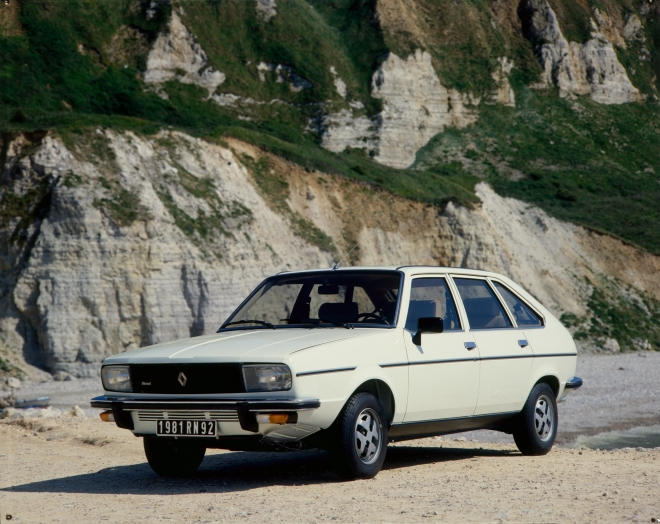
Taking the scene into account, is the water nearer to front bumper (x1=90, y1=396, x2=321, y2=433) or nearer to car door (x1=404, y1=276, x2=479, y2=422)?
car door (x1=404, y1=276, x2=479, y2=422)

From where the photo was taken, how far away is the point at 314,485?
676cm

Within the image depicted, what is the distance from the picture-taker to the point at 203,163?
32500 mm

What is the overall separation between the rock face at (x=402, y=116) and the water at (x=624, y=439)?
43.3m

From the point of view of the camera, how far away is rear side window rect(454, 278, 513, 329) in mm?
8117

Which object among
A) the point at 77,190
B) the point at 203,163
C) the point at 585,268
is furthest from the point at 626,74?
the point at 77,190

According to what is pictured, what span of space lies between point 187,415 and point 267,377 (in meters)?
0.70

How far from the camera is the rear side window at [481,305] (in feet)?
26.6

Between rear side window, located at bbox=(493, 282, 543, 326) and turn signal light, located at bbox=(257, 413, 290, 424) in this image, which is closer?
turn signal light, located at bbox=(257, 413, 290, 424)

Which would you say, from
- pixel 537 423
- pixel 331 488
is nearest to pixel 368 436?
pixel 331 488

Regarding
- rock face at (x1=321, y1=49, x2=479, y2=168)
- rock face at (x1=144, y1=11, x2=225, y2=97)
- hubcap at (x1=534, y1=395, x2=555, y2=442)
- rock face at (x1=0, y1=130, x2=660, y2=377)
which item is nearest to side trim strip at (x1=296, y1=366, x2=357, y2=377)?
hubcap at (x1=534, y1=395, x2=555, y2=442)

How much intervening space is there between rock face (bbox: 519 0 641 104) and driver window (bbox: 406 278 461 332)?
68434 mm

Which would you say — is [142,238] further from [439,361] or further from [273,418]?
[273,418]

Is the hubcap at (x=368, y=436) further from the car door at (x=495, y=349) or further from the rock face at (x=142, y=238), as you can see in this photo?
the rock face at (x=142, y=238)

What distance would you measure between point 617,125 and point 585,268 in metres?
30.7
